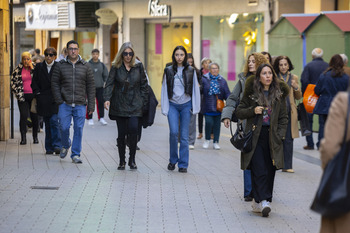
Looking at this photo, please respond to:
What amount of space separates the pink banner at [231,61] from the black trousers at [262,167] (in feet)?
56.4

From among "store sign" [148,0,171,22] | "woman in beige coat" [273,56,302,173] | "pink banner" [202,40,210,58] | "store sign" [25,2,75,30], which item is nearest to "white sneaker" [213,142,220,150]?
"woman in beige coat" [273,56,302,173]

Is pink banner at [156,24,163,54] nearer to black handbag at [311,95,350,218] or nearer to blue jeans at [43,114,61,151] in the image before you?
blue jeans at [43,114,61,151]

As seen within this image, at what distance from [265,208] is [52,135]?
614 cm

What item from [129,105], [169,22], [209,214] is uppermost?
[169,22]

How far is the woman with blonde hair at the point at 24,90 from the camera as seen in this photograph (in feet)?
50.6

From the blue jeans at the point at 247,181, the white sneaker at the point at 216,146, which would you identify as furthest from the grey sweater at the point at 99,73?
the blue jeans at the point at 247,181

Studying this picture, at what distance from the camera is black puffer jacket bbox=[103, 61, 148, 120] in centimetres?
1198

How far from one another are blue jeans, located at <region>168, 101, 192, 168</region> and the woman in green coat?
326 centimetres

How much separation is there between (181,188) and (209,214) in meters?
1.78

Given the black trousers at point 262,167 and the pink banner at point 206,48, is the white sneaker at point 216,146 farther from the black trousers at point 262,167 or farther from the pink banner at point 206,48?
the pink banner at point 206,48

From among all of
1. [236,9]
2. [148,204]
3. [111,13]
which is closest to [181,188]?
[148,204]

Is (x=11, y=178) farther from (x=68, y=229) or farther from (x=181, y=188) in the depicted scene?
(x=68, y=229)

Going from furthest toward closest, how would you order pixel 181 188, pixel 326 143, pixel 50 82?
1. pixel 50 82
2. pixel 181 188
3. pixel 326 143

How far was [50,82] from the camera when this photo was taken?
14.0 m
